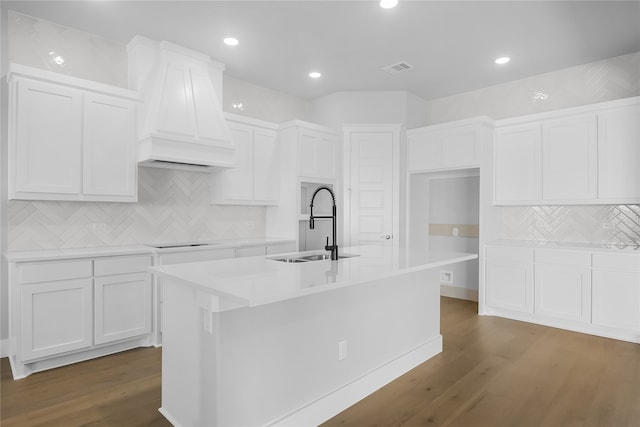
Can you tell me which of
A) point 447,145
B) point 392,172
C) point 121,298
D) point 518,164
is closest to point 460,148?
point 447,145

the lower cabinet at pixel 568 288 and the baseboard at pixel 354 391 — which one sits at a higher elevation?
the lower cabinet at pixel 568 288

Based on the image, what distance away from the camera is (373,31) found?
141 inches

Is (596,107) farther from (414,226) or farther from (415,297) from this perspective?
(415,297)

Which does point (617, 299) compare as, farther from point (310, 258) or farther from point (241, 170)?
point (241, 170)

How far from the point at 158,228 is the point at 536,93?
485 cm

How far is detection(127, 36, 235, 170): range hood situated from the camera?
3.48 meters

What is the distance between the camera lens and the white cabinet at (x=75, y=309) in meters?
2.71

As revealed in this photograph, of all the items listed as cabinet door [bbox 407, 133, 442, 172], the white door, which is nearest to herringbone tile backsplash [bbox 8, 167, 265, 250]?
the white door

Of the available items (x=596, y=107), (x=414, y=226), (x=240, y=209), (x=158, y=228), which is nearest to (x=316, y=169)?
(x=240, y=209)

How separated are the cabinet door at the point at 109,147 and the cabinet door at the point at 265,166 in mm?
1475

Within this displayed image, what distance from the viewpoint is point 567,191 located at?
4.10 meters

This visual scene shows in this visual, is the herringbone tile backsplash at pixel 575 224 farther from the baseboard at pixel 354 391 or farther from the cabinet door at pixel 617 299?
the baseboard at pixel 354 391

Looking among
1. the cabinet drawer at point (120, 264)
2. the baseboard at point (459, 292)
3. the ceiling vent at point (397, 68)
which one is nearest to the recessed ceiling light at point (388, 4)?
the ceiling vent at point (397, 68)

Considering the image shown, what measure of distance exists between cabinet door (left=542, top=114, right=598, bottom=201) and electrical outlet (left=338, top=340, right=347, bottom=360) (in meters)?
3.26
